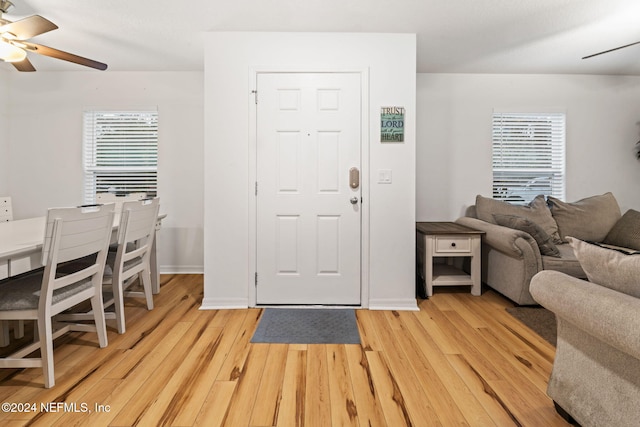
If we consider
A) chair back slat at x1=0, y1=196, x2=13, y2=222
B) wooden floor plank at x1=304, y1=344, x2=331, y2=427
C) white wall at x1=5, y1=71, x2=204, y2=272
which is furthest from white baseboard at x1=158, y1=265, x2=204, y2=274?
wooden floor plank at x1=304, y1=344, x2=331, y2=427

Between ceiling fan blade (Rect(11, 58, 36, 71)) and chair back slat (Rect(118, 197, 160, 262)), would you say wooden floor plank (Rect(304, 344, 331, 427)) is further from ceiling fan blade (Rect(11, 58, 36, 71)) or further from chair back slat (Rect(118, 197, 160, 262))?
ceiling fan blade (Rect(11, 58, 36, 71))

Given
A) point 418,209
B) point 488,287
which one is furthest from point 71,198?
point 488,287

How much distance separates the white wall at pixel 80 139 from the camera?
407cm

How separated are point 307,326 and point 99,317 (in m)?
1.45

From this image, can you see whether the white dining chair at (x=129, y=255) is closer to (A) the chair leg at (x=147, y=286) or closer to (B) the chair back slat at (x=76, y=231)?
(A) the chair leg at (x=147, y=286)

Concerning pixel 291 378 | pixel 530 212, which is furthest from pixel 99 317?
pixel 530 212

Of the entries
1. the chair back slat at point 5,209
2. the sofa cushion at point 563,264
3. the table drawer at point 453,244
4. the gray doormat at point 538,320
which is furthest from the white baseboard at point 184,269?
the sofa cushion at point 563,264

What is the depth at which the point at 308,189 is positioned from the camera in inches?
118

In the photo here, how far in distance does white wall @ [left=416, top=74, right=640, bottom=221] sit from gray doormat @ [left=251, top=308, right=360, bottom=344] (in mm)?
1942

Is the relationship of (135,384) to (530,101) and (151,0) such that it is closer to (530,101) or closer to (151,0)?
(151,0)

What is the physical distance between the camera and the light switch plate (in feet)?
9.74

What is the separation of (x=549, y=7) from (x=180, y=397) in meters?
3.73

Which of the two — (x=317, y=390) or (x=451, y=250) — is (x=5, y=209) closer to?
(x=317, y=390)

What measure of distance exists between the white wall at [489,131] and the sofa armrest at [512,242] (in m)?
0.83
